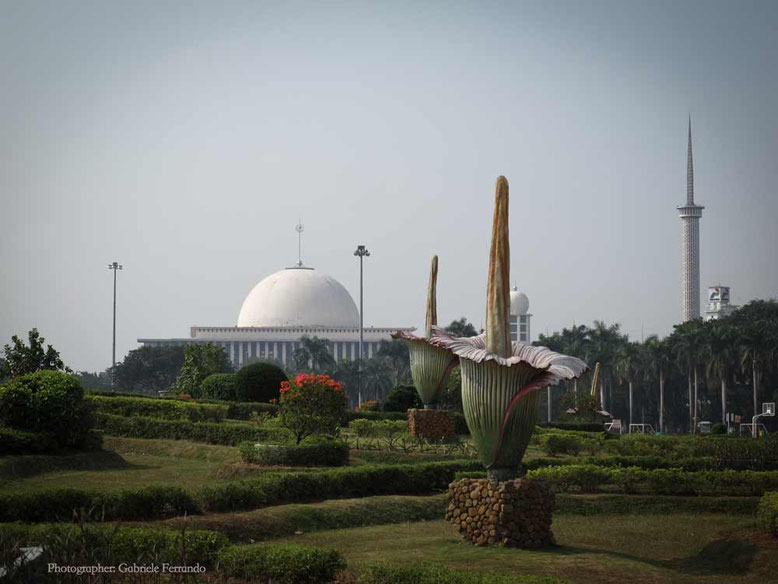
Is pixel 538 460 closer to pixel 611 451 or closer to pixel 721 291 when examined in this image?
pixel 611 451

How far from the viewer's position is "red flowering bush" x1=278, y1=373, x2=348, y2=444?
2345cm

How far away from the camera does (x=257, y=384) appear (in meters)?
36.6

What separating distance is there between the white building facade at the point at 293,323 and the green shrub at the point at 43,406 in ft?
296

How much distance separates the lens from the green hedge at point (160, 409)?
29.3 meters

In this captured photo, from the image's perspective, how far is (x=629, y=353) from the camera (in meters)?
64.8

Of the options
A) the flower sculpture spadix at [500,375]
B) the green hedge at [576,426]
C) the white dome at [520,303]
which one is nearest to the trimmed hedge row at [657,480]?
the flower sculpture spadix at [500,375]

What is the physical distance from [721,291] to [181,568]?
11800cm

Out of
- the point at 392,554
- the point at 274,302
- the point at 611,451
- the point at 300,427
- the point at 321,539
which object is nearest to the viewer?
the point at 392,554

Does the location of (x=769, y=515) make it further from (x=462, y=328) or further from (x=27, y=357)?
(x=462, y=328)

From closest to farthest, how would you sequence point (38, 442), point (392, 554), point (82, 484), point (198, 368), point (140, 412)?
point (392, 554), point (82, 484), point (38, 442), point (140, 412), point (198, 368)

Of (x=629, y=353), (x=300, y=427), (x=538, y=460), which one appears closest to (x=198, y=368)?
(x=300, y=427)

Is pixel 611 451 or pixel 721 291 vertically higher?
pixel 721 291

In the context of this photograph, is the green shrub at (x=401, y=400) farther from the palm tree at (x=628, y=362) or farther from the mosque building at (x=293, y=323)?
the mosque building at (x=293, y=323)

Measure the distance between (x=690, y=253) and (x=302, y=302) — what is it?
148ft
